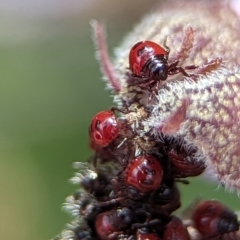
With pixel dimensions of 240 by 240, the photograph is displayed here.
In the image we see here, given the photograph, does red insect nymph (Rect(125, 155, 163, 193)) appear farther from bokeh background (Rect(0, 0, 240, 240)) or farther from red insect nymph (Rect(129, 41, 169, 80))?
bokeh background (Rect(0, 0, 240, 240))

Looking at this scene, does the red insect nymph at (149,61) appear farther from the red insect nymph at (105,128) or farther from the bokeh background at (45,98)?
the bokeh background at (45,98)

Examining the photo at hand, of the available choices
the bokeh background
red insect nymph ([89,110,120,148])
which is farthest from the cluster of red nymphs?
the bokeh background

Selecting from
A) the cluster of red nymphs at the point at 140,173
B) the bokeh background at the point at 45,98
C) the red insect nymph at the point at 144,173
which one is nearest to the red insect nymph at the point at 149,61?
the cluster of red nymphs at the point at 140,173

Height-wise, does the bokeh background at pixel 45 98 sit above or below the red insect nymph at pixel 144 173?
above

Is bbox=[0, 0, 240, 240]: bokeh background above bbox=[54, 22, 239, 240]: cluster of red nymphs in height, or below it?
above

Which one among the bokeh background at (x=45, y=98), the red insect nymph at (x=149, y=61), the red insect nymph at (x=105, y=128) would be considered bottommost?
the red insect nymph at (x=105, y=128)

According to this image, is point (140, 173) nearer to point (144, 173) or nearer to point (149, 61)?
point (144, 173)
